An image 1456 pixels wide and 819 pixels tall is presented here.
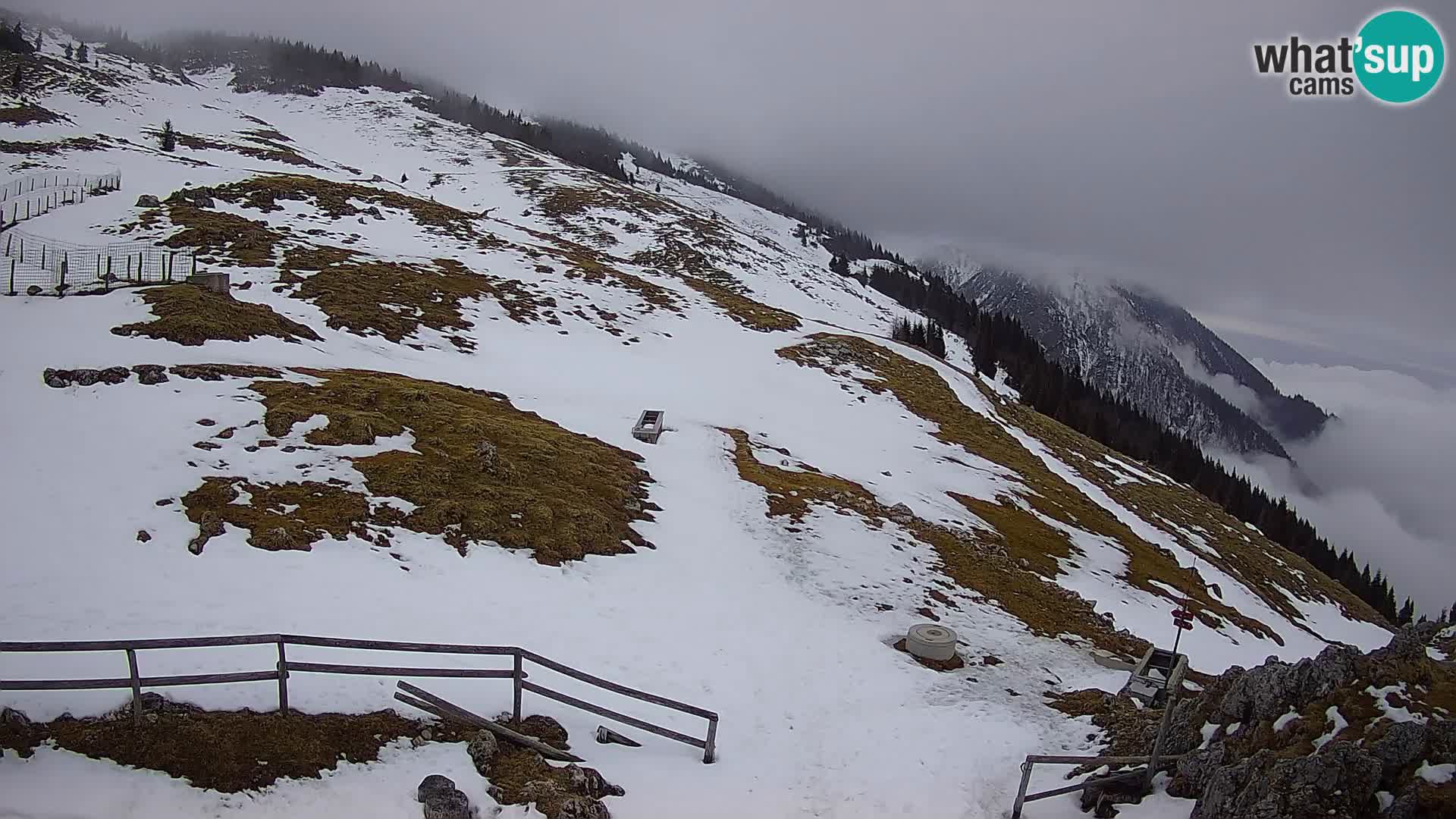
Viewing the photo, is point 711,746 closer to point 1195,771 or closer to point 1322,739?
point 1195,771

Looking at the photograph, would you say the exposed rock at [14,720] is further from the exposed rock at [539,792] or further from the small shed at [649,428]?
the small shed at [649,428]

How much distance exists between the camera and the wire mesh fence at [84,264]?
3198 centimetres

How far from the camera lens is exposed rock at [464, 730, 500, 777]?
34.3 feet

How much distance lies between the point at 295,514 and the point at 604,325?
39329mm

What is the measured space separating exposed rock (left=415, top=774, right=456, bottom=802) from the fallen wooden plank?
1.41 meters

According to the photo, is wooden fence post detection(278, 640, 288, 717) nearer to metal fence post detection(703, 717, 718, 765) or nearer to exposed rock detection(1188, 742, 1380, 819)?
metal fence post detection(703, 717, 718, 765)

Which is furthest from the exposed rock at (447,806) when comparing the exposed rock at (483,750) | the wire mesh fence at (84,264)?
the wire mesh fence at (84,264)

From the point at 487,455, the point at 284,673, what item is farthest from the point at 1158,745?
the point at 487,455

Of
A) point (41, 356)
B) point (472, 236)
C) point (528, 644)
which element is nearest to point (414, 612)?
point (528, 644)

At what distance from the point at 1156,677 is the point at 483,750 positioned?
16.7 meters

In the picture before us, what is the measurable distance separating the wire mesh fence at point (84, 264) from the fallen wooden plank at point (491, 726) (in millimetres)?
30421

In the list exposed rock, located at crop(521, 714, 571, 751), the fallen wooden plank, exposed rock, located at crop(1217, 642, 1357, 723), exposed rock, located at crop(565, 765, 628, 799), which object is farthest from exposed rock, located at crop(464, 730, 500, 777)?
exposed rock, located at crop(1217, 642, 1357, 723)

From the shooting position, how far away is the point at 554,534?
2006 centimetres

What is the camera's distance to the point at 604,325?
55188 millimetres
